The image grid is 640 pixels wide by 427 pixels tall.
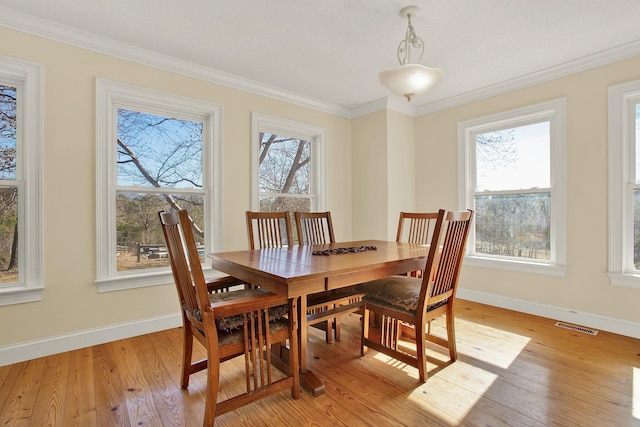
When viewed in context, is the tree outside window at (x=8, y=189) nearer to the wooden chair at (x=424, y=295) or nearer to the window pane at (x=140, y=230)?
the window pane at (x=140, y=230)

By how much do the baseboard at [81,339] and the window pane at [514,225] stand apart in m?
3.39

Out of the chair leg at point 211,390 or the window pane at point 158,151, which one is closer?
the chair leg at point 211,390

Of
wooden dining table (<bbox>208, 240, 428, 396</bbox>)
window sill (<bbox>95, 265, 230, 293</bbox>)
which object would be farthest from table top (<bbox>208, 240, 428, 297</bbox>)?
window sill (<bbox>95, 265, 230, 293</bbox>)

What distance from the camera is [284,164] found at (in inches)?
153

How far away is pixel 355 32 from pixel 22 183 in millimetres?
2696

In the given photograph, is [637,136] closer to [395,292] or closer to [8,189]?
[395,292]

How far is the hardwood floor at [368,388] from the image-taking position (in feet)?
5.33

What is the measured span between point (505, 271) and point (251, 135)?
3.10m

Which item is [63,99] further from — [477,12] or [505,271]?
[505,271]

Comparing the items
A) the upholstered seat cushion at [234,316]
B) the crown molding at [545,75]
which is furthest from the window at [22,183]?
the crown molding at [545,75]

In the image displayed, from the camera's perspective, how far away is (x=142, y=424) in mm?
1581

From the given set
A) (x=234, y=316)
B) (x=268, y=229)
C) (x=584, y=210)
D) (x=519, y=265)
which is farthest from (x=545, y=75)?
(x=234, y=316)

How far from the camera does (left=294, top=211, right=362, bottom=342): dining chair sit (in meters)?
2.27

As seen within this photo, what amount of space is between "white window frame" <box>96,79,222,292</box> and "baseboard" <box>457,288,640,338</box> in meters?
2.94
